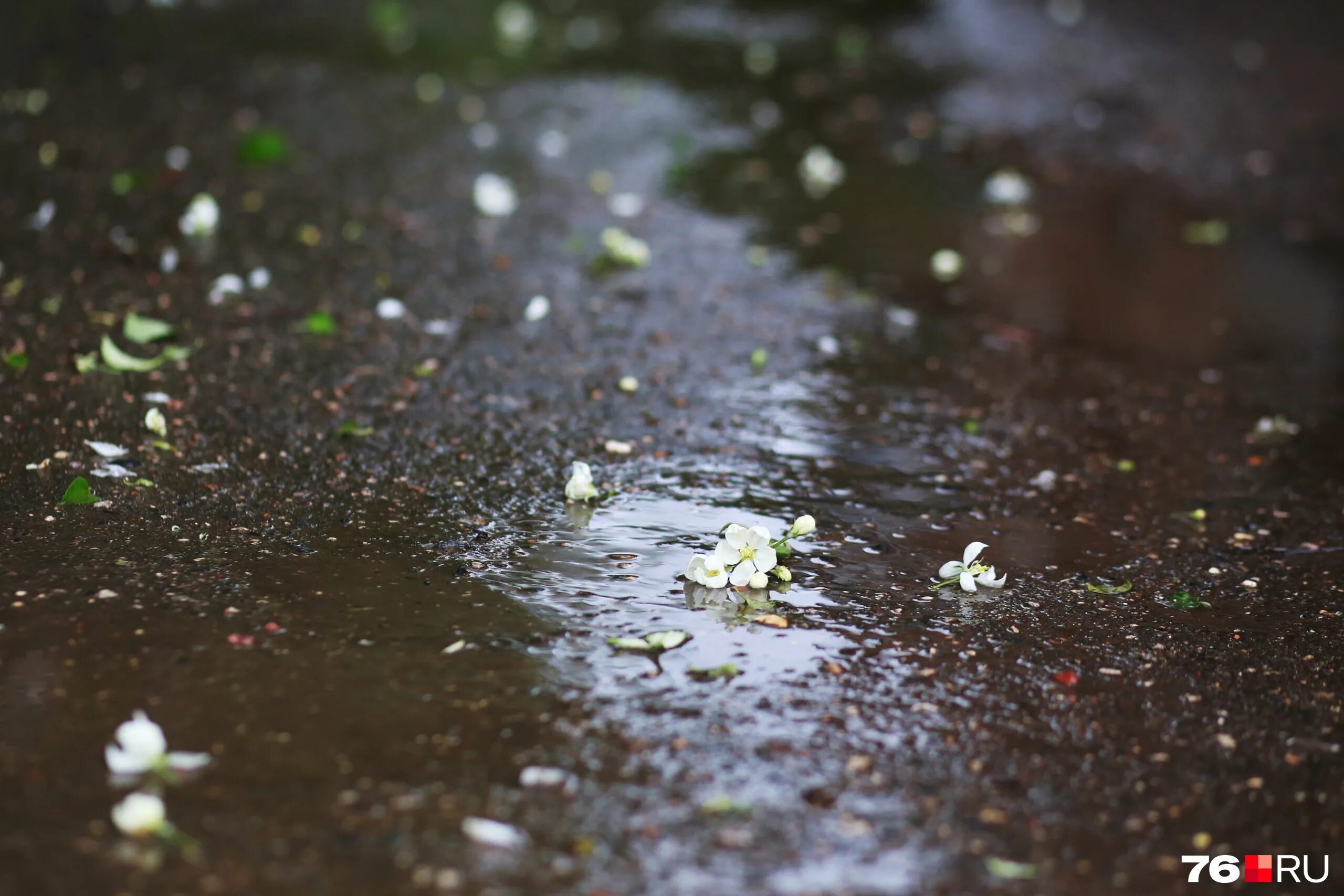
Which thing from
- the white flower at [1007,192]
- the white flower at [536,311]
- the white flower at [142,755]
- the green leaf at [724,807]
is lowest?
the green leaf at [724,807]

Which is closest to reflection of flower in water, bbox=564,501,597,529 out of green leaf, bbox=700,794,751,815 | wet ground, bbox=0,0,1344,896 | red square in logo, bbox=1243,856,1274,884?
wet ground, bbox=0,0,1344,896

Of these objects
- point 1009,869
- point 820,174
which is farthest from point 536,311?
point 1009,869

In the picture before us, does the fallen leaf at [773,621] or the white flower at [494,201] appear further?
the white flower at [494,201]

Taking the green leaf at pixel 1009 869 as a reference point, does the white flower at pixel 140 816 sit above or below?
above

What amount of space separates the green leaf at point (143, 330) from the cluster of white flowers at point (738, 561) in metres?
1.81

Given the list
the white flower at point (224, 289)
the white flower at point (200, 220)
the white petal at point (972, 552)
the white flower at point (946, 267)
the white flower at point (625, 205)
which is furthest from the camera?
the white flower at point (625, 205)

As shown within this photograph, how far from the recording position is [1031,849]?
1.65 metres

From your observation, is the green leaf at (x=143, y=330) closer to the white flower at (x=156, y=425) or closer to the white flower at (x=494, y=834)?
the white flower at (x=156, y=425)

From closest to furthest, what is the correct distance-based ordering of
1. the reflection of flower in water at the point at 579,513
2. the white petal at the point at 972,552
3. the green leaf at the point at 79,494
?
the white petal at the point at 972,552 → the green leaf at the point at 79,494 → the reflection of flower in water at the point at 579,513

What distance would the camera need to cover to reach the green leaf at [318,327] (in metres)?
3.32

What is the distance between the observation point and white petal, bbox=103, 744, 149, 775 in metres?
1.64

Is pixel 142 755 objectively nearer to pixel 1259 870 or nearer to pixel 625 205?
pixel 1259 870

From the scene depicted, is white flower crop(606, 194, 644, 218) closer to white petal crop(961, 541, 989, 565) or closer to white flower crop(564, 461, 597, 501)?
white flower crop(564, 461, 597, 501)

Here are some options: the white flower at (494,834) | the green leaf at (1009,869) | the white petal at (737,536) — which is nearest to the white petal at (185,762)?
the white flower at (494,834)
